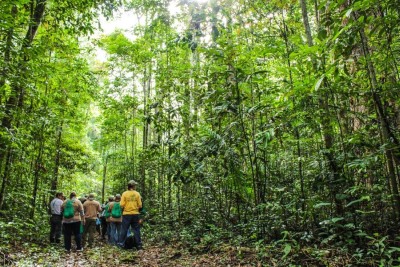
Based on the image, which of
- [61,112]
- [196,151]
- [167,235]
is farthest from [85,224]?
[196,151]

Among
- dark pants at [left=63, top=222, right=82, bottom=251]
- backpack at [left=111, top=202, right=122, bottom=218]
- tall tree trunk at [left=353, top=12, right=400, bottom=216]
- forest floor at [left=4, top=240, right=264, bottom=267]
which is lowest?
forest floor at [left=4, top=240, right=264, bottom=267]

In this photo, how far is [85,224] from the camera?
1181cm

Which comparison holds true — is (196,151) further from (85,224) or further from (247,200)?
(85,224)

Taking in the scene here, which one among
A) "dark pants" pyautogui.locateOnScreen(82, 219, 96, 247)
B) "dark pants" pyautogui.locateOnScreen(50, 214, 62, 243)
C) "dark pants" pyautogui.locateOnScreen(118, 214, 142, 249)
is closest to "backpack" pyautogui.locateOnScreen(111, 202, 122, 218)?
"dark pants" pyautogui.locateOnScreen(82, 219, 96, 247)

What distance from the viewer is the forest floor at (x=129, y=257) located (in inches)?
257

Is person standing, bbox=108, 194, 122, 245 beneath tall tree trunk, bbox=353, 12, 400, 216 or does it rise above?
beneath

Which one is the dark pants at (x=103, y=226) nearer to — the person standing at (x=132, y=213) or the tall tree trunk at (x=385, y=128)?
the person standing at (x=132, y=213)

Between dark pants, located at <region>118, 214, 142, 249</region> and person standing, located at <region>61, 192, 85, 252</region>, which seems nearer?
dark pants, located at <region>118, 214, 142, 249</region>

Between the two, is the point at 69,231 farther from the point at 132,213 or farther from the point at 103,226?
the point at 103,226

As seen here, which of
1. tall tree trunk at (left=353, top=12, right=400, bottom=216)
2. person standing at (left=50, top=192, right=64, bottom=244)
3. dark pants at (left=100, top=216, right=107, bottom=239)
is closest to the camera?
tall tree trunk at (left=353, top=12, right=400, bottom=216)

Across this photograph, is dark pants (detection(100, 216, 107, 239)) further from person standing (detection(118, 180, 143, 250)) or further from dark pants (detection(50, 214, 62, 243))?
person standing (detection(118, 180, 143, 250))

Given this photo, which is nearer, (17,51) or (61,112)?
(17,51)

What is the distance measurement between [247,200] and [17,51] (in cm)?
657

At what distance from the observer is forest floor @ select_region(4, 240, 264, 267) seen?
6.54 m
